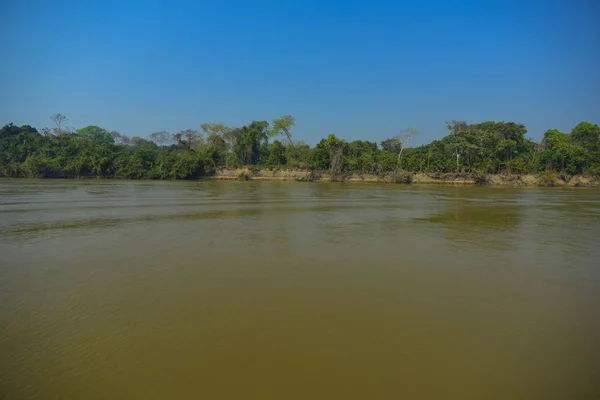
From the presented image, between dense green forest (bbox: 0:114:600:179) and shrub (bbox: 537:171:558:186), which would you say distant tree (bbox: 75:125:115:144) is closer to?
dense green forest (bbox: 0:114:600:179)

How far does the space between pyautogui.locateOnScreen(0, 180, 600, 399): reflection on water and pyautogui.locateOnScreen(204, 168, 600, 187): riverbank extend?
41403 mm

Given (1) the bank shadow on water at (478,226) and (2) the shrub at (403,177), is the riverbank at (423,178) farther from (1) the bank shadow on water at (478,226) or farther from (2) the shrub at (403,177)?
(1) the bank shadow on water at (478,226)

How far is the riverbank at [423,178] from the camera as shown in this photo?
44344 mm

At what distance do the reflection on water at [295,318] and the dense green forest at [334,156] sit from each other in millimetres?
42982

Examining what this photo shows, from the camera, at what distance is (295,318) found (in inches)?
180

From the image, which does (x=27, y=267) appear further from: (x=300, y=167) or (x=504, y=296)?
(x=300, y=167)

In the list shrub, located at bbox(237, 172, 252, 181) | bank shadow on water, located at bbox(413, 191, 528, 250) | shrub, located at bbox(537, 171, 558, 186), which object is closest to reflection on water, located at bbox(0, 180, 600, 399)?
bank shadow on water, located at bbox(413, 191, 528, 250)

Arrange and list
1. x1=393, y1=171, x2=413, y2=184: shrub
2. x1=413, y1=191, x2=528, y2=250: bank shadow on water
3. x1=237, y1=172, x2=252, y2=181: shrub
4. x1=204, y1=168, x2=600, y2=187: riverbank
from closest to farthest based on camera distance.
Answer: x1=413, y1=191, x2=528, y2=250: bank shadow on water
x1=204, y1=168, x2=600, y2=187: riverbank
x1=393, y1=171, x2=413, y2=184: shrub
x1=237, y1=172, x2=252, y2=181: shrub

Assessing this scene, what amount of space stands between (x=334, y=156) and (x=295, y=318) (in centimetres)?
5045

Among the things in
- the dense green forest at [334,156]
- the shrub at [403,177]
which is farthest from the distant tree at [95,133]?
the shrub at [403,177]

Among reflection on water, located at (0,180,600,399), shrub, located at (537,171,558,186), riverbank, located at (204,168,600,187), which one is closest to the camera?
reflection on water, located at (0,180,600,399)

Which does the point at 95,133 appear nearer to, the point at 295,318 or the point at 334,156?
the point at 334,156

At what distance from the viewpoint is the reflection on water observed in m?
3.20

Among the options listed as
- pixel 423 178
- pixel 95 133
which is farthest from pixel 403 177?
pixel 95 133
